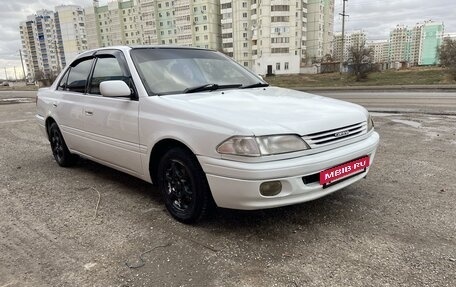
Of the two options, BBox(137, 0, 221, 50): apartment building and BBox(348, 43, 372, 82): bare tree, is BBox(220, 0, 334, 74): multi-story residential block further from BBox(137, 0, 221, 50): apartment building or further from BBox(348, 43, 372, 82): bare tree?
BBox(348, 43, 372, 82): bare tree

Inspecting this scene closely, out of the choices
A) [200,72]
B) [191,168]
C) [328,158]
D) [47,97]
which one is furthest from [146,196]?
[47,97]

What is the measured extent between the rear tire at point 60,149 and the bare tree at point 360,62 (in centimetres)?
2983

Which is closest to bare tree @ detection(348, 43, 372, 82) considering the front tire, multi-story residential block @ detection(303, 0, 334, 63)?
the front tire

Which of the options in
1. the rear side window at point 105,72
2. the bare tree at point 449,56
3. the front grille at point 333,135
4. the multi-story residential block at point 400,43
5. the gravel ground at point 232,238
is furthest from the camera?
the multi-story residential block at point 400,43

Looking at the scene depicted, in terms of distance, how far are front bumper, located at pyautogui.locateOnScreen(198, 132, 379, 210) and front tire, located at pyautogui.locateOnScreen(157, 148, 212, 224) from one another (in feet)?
0.42

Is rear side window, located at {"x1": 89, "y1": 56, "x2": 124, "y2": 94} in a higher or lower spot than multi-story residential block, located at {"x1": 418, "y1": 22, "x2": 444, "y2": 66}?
lower

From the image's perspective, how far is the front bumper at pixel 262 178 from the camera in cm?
257

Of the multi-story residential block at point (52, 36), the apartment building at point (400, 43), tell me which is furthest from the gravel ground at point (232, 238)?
the apartment building at point (400, 43)

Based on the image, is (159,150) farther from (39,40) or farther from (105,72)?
(39,40)

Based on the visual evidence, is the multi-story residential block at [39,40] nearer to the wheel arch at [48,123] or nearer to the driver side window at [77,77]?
the wheel arch at [48,123]

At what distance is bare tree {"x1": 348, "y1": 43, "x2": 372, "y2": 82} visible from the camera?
31.0m

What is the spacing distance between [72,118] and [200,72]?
1950 millimetres

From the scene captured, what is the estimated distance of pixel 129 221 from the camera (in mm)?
3301

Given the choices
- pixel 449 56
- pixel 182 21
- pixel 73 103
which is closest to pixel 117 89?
pixel 73 103
